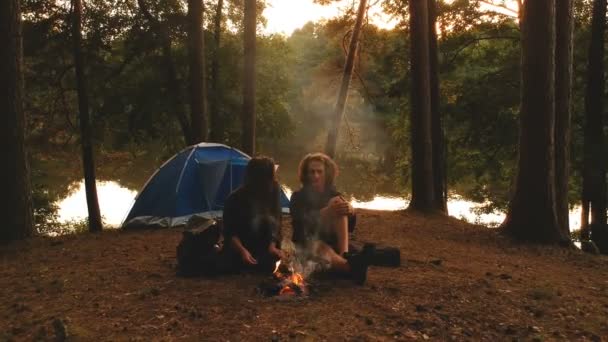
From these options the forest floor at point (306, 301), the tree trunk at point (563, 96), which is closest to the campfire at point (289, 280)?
the forest floor at point (306, 301)

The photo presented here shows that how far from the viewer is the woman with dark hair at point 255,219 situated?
5.25 m

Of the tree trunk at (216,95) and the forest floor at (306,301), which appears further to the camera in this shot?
the tree trunk at (216,95)

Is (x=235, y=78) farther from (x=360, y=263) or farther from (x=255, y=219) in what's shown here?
(x=360, y=263)

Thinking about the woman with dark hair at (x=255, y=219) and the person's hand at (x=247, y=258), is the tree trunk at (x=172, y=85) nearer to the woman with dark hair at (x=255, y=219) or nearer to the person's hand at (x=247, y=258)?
the woman with dark hair at (x=255, y=219)

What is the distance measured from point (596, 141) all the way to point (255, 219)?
11.3 meters

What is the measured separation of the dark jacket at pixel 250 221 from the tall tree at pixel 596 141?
10.9m

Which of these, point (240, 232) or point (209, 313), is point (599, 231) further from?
point (209, 313)

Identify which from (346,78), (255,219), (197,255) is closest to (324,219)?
(255,219)

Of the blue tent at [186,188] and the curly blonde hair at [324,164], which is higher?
the curly blonde hair at [324,164]

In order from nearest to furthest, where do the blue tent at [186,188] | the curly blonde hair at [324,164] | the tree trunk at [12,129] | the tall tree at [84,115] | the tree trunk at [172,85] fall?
the curly blonde hair at [324,164], the tree trunk at [12,129], the blue tent at [186,188], the tall tree at [84,115], the tree trunk at [172,85]

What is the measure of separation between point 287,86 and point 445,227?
47.1ft

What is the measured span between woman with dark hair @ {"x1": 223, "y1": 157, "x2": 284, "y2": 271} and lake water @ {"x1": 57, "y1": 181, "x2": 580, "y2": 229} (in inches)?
507

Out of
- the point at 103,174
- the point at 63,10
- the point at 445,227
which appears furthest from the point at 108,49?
the point at 103,174

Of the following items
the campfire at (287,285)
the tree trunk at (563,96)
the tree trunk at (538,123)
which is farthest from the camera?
the tree trunk at (563,96)
